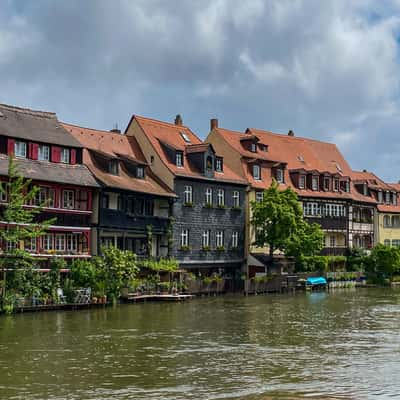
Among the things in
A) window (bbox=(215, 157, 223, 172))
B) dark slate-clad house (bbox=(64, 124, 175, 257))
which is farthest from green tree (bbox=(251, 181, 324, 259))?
dark slate-clad house (bbox=(64, 124, 175, 257))

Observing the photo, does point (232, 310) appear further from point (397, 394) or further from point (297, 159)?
point (297, 159)

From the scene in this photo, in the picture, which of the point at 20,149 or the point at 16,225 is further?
the point at 20,149

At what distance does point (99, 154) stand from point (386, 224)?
41433 millimetres

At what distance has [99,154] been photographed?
5394cm

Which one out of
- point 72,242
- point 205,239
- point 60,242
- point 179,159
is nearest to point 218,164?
point 179,159

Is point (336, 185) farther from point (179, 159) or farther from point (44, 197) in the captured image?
point (44, 197)

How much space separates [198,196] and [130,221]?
858 cm

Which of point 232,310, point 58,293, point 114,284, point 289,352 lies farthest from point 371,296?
point 289,352

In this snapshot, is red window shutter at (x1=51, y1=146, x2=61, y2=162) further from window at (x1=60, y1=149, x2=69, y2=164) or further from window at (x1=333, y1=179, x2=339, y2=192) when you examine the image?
window at (x1=333, y1=179, x2=339, y2=192)

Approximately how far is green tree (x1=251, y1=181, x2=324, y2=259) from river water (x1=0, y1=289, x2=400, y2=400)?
16.8 meters

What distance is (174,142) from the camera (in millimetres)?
62250

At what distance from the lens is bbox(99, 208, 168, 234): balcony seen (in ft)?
168

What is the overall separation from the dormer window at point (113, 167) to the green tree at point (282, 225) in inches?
550

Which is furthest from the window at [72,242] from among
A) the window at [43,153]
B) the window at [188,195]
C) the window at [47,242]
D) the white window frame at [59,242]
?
the window at [188,195]
